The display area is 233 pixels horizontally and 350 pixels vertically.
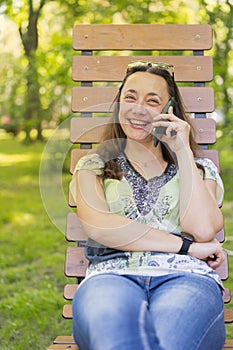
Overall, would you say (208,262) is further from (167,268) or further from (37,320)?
(37,320)

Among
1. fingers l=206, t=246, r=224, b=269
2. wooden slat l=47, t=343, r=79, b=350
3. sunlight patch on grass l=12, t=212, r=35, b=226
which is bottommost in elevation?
sunlight patch on grass l=12, t=212, r=35, b=226

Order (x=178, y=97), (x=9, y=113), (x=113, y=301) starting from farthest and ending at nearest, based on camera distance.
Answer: (x=9, y=113) < (x=178, y=97) < (x=113, y=301)

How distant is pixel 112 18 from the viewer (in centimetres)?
689

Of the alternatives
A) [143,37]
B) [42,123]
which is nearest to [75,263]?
[143,37]

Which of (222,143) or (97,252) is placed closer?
(97,252)

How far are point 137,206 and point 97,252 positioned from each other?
0.25m

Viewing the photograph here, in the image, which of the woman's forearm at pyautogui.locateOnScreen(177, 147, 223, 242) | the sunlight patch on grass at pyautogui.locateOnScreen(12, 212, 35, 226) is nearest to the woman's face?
the woman's forearm at pyautogui.locateOnScreen(177, 147, 223, 242)

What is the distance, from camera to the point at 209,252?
107 inches

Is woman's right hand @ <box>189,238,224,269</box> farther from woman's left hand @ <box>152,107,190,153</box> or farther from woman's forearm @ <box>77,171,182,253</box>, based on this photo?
woman's left hand @ <box>152,107,190,153</box>

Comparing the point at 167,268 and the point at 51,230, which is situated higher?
the point at 167,268

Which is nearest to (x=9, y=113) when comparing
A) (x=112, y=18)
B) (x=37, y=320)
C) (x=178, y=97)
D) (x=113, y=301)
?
(x=112, y=18)

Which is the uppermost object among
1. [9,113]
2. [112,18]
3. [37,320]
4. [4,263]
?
[112,18]

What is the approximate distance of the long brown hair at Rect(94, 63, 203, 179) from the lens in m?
2.95

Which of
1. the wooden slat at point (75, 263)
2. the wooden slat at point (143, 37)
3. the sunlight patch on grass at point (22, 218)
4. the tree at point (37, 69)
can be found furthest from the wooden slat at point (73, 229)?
the sunlight patch on grass at point (22, 218)
